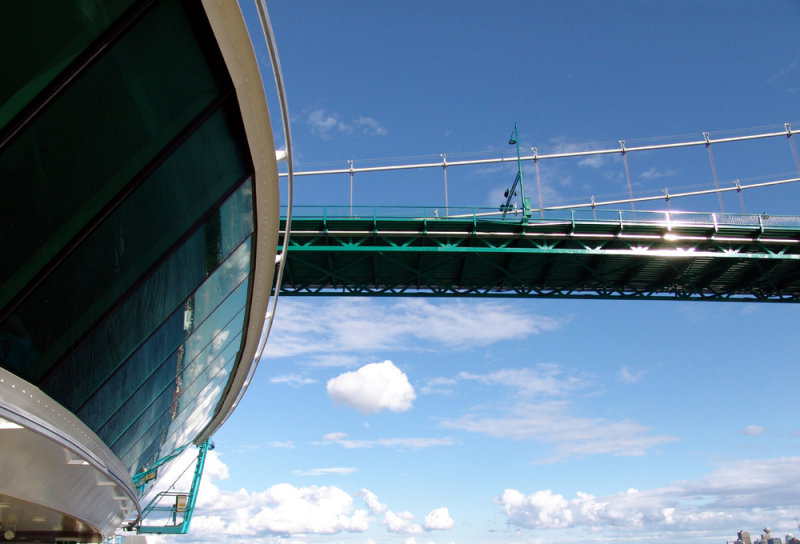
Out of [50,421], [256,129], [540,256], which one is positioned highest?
[540,256]

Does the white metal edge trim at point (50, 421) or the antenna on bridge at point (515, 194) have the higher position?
the antenna on bridge at point (515, 194)

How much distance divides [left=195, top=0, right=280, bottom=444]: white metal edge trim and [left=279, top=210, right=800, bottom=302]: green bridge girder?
21738mm

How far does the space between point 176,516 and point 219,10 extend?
148 ft

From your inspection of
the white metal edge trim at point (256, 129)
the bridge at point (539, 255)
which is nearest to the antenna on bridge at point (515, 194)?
the bridge at point (539, 255)

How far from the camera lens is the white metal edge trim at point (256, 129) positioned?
4.08m

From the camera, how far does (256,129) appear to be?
493 centimetres

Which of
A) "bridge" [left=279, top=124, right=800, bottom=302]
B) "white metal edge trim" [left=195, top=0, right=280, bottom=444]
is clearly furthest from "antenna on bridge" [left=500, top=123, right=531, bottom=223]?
"white metal edge trim" [left=195, top=0, right=280, bottom=444]

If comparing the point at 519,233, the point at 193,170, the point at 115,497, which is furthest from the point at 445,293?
the point at 193,170

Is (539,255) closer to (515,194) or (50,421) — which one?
(515,194)

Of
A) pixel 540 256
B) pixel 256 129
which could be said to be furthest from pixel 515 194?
pixel 256 129

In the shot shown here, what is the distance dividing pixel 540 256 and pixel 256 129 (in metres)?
27.7

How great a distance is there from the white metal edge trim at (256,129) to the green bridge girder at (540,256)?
71.3 feet

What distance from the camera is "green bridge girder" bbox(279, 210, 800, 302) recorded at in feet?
97.7

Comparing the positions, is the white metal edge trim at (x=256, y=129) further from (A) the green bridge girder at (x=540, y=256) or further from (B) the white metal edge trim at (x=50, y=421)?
(A) the green bridge girder at (x=540, y=256)
